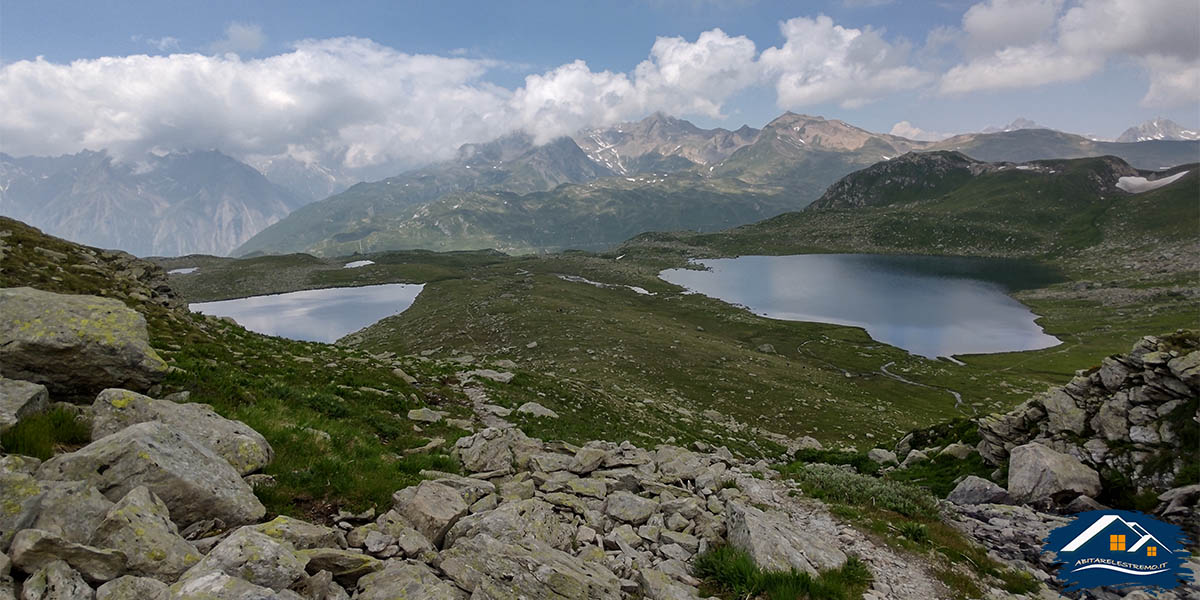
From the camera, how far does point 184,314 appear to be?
27422mm

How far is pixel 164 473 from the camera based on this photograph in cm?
828

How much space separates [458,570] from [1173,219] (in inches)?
11798

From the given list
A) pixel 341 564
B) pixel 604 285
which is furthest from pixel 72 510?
pixel 604 285

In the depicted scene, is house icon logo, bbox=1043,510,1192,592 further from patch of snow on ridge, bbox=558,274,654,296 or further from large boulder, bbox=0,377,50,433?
patch of snow on ridge, bbox=558,274,654,296

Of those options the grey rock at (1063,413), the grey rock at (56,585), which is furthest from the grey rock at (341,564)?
the grey rock at (1063,413)

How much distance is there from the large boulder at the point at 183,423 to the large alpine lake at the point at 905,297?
317 feet

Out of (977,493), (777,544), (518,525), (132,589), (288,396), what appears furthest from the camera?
(288,396)

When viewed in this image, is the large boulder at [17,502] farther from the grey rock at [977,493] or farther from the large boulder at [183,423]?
the grey rock at [977,493]

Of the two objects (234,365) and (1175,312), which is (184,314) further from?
(1175,312)

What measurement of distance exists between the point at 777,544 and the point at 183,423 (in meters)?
13.9

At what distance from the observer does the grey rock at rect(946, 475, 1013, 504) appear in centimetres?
1756

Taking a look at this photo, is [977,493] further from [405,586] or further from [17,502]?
[17,502]

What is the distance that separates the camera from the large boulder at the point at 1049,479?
651 inches

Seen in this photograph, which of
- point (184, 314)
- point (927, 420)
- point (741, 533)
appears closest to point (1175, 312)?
point (927, 420)
